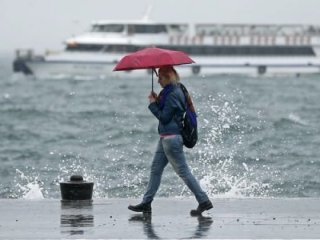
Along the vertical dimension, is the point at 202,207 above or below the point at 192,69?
above

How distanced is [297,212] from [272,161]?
13921 millimetres

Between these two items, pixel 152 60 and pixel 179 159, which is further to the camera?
pixel 179 159

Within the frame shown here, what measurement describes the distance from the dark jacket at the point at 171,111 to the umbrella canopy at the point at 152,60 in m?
0.26

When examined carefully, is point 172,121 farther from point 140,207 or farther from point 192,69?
point 192,69

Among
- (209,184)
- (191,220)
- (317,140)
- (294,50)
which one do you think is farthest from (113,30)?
(191,220)

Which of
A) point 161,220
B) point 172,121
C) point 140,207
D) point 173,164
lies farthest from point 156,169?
point 161,220

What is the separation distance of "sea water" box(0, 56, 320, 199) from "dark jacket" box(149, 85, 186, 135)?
14.0 feet

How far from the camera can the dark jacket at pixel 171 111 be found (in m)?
13.0

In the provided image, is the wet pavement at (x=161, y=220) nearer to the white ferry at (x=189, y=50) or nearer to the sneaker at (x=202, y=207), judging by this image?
the sneaker at (x=202, y=207)

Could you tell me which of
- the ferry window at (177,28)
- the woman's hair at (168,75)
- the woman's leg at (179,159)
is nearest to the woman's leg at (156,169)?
the woman's leg at (179,159)

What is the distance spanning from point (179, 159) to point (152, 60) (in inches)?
39.7

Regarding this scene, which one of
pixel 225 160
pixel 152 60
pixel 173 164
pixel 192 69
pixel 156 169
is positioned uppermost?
pixel 152 60

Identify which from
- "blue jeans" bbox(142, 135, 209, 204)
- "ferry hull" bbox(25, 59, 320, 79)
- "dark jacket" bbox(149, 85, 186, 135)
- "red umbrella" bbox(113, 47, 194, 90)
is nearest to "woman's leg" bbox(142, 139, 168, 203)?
"blue jeans" bbox(142, 135, 209, 204)

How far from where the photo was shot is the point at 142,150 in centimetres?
3017
